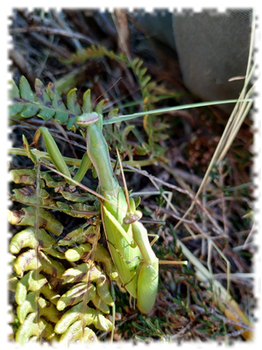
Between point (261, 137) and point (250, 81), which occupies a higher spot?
point (250, 81)

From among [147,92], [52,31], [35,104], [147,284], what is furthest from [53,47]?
[147,284]

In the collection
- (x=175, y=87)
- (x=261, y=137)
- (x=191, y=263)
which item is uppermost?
(x=175, y=87)

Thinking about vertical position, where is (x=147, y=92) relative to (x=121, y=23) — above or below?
below

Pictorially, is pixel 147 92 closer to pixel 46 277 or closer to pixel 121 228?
pixel 121 228

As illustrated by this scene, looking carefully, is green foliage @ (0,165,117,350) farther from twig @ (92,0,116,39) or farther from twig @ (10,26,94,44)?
twig @ (92,0,116,39)

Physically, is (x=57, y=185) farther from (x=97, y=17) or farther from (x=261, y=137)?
(x=97, y=17)

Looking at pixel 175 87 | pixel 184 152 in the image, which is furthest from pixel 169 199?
pixel 175 87
